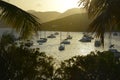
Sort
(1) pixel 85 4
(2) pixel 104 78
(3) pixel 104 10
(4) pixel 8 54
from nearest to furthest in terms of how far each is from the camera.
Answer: (2) pixel 104 78 → (4) pixel 8 54 → (3) pixel 104 10 → (1) pixel 85 4

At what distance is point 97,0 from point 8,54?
10.4 feet

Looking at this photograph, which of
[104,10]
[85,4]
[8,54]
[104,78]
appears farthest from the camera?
[85,4]

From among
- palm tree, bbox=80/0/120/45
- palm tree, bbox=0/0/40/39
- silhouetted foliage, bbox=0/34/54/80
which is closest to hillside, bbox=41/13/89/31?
palm tree, bbox=80/0/120/45

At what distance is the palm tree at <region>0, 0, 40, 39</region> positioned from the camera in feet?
29.9

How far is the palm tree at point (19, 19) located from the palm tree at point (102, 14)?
5.61ft

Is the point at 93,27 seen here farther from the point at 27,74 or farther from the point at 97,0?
the point at 27,74

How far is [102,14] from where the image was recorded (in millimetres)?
9031

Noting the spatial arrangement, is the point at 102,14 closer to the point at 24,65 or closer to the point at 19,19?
the point at 19,19

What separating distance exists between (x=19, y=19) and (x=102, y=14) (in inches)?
99.0

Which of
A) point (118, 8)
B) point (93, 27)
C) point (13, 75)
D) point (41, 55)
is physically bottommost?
point (13, 75)

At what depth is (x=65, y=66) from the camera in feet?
26.6

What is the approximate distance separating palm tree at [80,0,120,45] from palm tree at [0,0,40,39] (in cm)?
171

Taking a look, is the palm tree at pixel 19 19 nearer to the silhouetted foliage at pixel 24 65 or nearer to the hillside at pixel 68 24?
the silhouetted foliage at pixel 24 65

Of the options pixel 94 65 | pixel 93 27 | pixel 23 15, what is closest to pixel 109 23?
pixel 93 27
